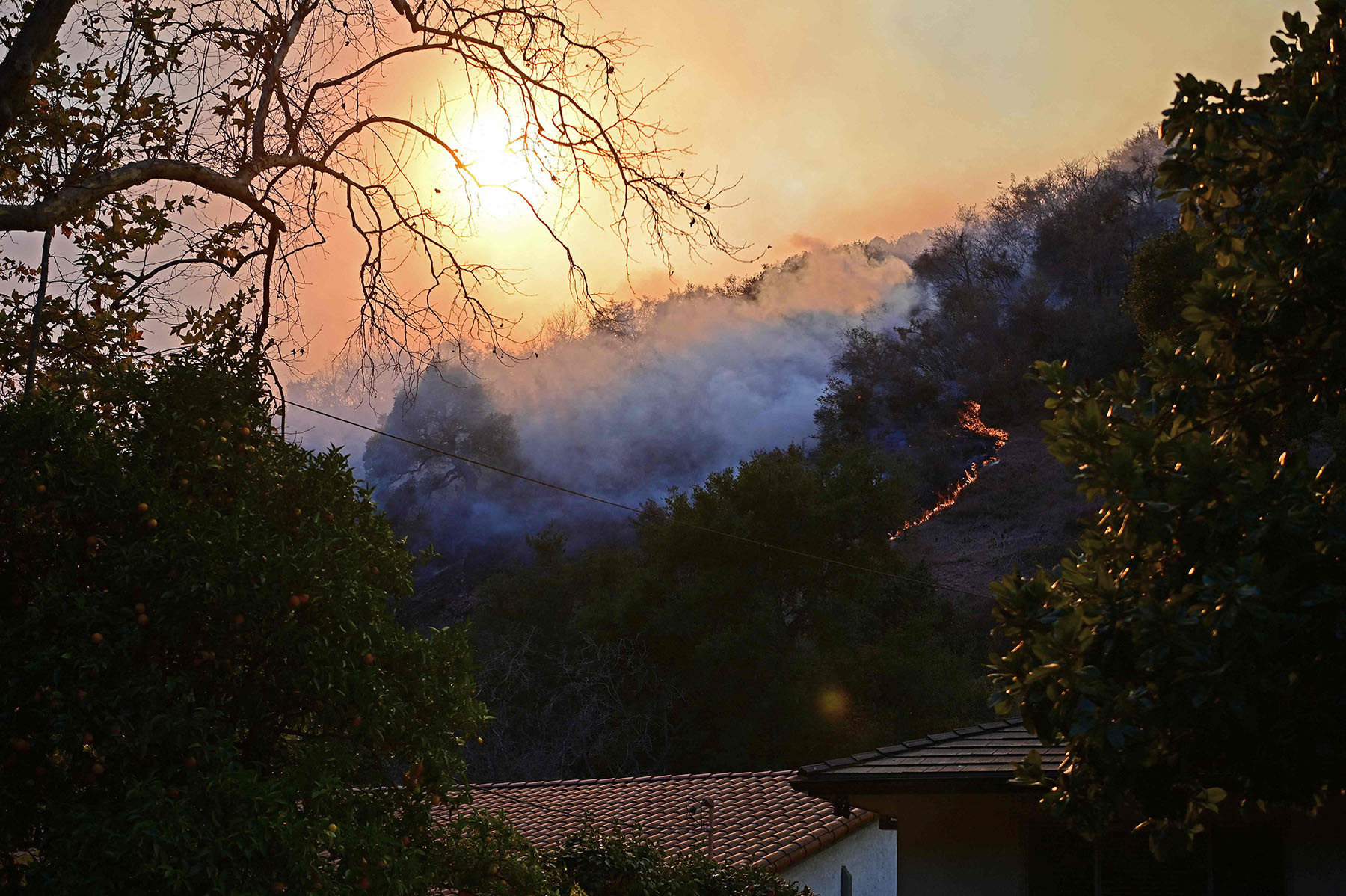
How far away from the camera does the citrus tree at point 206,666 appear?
433cm

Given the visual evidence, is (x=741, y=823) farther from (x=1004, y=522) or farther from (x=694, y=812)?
(x=1004, y=522)

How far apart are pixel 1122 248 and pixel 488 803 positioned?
3824 cm

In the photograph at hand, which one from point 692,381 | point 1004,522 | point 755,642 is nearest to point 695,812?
point 755,642

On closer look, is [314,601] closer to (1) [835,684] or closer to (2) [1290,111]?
(2) [1290,111]

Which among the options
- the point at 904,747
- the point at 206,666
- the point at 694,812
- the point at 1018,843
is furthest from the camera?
the point at 694,812

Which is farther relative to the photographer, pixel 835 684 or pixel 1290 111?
pixel 835 684

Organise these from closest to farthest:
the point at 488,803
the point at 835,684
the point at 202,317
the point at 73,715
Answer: the point at 73,715 → the point at 202,317 → the point at 488,803 → the point at 835,684

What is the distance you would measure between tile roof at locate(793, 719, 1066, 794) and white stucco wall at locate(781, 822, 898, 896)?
4.11 metres

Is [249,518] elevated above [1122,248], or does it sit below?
below

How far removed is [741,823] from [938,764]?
20.4 feet

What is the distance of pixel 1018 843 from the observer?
8.16 meters

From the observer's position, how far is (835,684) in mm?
25469

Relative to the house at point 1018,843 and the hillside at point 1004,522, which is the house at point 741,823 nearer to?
the house at point 1018,843

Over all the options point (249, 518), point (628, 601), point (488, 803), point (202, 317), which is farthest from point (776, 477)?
point (249, 518)
